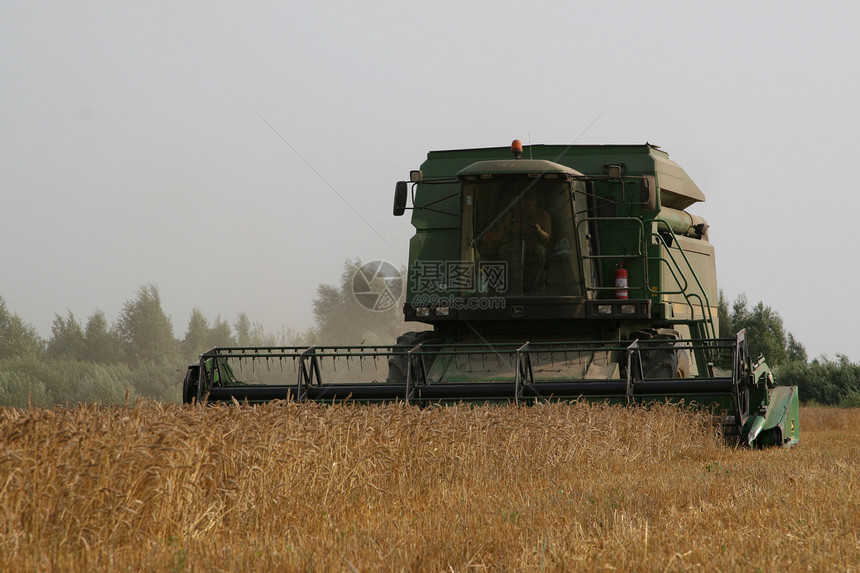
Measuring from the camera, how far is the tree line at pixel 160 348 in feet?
99.0

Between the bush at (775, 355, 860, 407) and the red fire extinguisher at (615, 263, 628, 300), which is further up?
the red fire extinguisher at (615, 263, 628, 300)

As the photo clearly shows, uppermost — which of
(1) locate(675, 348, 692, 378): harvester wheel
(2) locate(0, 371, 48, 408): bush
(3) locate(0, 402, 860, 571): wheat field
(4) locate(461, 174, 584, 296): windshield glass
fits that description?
(4) locate(461, 174, 584, 296): windshield glass

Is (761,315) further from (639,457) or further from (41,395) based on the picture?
(639,457)

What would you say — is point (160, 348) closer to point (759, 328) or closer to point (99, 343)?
point (99, 343)

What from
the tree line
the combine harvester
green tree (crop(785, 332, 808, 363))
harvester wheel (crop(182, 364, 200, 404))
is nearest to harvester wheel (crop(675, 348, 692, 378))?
the combine harvester

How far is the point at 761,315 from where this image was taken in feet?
113

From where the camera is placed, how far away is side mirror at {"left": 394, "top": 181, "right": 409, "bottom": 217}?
31.9 feet

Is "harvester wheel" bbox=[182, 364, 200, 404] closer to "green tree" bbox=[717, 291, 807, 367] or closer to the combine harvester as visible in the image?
the combine harvester

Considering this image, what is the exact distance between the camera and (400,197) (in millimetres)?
9734

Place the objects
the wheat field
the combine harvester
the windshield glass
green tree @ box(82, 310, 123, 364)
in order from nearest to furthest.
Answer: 1. the wheat field
2. the combine harvester
3. the windshield glass
4. green tree @ box(82, 310, 123, 364)

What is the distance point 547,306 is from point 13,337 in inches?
1390

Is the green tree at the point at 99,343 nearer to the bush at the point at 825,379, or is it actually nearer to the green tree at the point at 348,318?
the green tree at the point at 348,318

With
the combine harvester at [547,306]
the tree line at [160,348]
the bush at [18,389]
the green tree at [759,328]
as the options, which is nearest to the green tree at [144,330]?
the tree line at [160,348]

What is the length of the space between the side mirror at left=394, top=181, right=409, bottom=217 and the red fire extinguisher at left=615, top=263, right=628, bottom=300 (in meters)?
2.38
